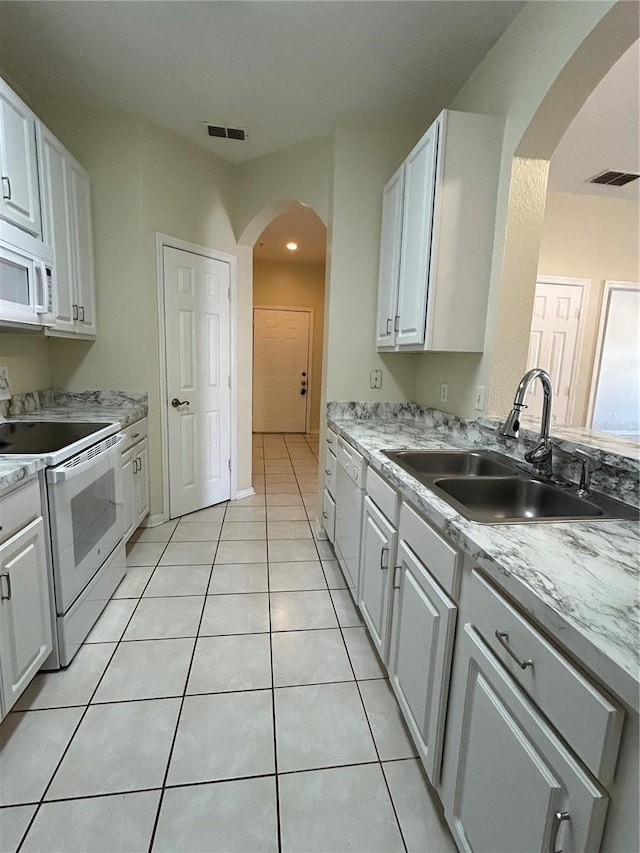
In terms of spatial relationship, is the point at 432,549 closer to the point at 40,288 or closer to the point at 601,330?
the point at 40,288

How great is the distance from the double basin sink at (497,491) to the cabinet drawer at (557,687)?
26 cm

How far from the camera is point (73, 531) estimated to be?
171cm

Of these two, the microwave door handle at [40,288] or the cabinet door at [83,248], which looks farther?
the cabinet door at [83,248]

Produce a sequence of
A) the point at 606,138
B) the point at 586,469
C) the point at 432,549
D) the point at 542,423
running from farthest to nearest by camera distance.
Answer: the point at 606,138, the point at 542,423, the point at 586,469, the point at 432,549

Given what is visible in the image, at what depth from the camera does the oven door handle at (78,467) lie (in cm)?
154

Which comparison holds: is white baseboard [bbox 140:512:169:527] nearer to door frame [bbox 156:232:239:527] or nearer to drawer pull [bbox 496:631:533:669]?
door frame [bbox 156:232:239:527]

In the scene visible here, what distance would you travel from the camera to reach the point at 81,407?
109 inches

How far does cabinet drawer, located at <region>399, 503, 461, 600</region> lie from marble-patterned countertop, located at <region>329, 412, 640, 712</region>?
0.13 feet

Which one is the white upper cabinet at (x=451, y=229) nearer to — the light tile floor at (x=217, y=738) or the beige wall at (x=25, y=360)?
the light tile floor at (x=217, y=738)

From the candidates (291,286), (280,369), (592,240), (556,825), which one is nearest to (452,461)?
(556,825)

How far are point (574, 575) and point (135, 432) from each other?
99.5 inches

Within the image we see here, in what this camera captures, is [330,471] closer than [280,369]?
Yes

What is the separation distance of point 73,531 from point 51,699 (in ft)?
2.02

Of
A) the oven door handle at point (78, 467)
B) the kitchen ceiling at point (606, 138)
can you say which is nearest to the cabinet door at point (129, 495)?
the oven door handle at point (78, 467)
